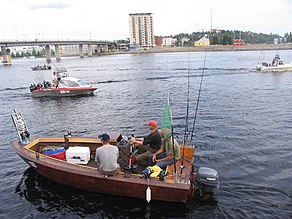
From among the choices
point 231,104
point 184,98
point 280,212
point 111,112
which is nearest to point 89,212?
point 280,212

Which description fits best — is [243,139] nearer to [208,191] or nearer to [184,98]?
[208,191]

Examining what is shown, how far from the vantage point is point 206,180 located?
8641mm

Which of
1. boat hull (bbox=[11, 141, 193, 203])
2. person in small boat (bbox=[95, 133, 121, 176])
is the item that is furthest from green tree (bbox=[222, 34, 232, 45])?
person in small boat (bbox=[95, 133, 121, 176])

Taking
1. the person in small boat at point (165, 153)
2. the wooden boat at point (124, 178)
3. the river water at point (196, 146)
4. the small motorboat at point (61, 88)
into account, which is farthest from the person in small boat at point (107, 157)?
the small motorboat at point (61, 88)

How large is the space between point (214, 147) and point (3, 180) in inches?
386

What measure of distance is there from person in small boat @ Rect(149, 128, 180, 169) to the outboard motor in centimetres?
91

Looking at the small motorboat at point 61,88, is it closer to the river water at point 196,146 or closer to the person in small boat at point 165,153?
the river water at point 196,146

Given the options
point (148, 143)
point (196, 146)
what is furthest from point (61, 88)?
point (148, 143)

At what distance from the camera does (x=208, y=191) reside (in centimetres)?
890

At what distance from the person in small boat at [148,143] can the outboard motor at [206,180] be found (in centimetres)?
180

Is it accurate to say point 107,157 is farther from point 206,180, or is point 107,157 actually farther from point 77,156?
point 206,180

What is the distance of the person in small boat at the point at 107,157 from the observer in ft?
27.7

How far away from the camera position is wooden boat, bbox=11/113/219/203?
837cm

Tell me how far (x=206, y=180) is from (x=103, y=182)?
333 centimetres
